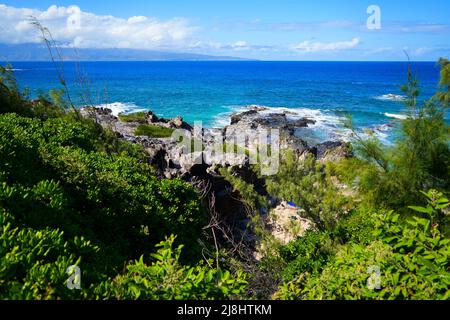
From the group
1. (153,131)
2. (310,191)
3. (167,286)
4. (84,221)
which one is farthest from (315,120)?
(167,286)

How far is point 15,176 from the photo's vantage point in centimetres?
666

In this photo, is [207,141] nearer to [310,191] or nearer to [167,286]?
[310,191]

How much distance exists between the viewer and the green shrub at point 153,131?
2839cm

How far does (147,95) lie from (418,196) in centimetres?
5887

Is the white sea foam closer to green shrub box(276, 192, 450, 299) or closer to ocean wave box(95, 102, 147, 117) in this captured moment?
ocean wave box(95, 102, 147, 117)

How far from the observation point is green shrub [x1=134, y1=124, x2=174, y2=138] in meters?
28.4

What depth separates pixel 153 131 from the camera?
29.0 meters

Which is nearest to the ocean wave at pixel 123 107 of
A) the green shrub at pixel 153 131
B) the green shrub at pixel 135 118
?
the green shrub at pixel 135 118

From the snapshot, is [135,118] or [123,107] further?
[123,107]

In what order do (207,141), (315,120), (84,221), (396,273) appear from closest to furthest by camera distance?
(396,273), (84,221), (207,141), (315,120)

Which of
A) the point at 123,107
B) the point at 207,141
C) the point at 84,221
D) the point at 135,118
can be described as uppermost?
the point at 84,221

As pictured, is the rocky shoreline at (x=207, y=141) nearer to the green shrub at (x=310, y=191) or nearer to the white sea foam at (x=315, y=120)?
Answer: the white sea foam at (x=315, y=120)

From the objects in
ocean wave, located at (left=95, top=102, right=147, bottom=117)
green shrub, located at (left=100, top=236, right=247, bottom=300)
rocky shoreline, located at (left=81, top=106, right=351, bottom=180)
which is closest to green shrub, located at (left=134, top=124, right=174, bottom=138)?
rocky shoreline, located at (left=81, top=106, right=351, bottom=180)
